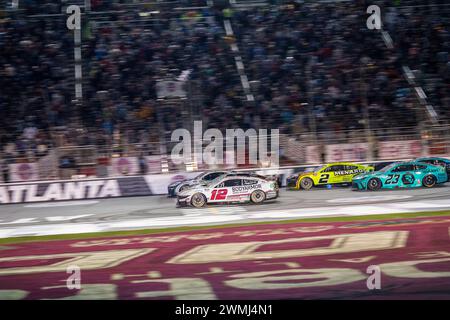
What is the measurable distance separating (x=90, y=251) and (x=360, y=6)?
21.4 m

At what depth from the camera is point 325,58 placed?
2573cm

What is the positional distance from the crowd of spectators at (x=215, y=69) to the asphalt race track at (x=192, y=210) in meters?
3.18

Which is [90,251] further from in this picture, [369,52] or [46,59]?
[369,52]

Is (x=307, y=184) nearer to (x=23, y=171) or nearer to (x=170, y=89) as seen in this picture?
(x=170, y=89)

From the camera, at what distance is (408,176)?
19.9 m

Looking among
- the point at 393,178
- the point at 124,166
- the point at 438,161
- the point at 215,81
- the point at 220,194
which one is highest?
the point at 215,81

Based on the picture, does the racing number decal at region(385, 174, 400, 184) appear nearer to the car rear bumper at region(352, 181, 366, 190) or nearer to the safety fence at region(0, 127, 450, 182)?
the car rear bumper at region(352, 181, 366, 190)

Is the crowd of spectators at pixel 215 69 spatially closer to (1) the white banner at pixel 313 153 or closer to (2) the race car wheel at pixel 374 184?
(1) the white banner at pixel 313 153

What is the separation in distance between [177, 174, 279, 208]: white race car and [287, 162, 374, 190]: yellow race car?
135 inches

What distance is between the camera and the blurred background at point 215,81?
73.3ft

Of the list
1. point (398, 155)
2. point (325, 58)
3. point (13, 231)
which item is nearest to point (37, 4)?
point (325, 58)

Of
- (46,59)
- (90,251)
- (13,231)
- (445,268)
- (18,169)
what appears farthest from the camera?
(46,59)

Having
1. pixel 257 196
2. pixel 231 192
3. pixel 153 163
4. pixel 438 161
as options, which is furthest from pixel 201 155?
pixel 438 161

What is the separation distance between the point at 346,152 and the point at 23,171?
493 inches
